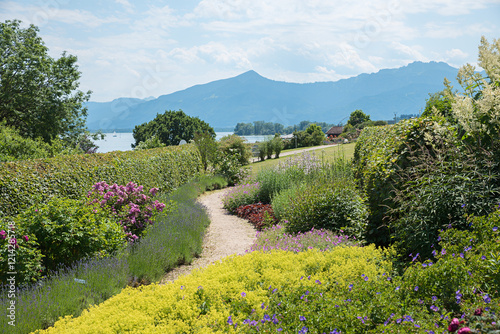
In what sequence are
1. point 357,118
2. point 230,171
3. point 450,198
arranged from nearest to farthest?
point 450,198 → point 230,171 → point 357,118

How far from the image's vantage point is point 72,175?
727 cm

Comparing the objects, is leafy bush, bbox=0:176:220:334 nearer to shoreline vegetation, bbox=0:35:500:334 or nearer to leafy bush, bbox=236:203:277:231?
shoreline vegetation, bbox=0:35:500:334

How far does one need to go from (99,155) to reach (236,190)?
14.5 ft

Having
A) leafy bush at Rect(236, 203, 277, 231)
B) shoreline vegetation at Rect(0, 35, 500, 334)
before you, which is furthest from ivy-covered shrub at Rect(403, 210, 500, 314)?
leafy bush at Rect(236, 203, 277, 231)

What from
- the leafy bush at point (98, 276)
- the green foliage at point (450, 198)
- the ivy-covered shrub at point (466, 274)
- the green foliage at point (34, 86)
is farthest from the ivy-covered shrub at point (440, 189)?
the green foliage at point (34, 86)

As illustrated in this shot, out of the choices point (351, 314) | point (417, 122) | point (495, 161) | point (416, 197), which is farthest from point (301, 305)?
point (417, 122)

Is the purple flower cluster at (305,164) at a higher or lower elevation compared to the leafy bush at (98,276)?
higher

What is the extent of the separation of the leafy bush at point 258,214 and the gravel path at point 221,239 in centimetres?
17

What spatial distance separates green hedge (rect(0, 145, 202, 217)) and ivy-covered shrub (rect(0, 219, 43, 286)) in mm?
1481

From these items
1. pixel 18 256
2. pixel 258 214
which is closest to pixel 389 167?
pixel 258 214

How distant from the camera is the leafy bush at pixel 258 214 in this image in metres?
→ 7.90

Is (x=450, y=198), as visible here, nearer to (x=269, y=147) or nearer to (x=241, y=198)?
(x=241, y=198)

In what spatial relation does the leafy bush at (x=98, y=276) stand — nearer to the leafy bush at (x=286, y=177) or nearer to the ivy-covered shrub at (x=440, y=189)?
the leafy bush at (x=286, y=177)

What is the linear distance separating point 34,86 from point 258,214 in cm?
1906
